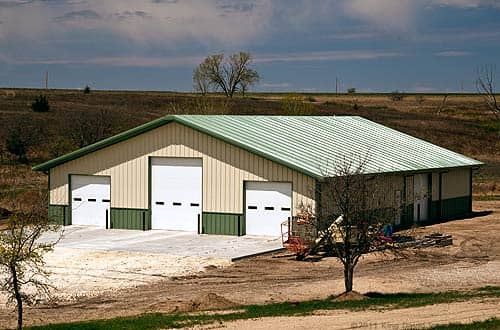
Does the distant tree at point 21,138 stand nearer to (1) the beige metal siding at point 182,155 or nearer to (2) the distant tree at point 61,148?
(2) the distant tree at point 61,148

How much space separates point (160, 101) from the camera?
108938mm

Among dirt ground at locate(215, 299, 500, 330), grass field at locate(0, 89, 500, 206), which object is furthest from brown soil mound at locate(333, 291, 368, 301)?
grass field at locate(0, 89, 500, 206)

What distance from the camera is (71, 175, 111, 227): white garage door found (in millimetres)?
39469

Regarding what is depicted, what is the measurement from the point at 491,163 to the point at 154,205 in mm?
45299

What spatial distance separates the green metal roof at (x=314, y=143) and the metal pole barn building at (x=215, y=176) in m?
0.08

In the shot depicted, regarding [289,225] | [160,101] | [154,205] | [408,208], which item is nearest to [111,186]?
[154,205]

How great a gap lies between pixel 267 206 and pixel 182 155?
13.9ft

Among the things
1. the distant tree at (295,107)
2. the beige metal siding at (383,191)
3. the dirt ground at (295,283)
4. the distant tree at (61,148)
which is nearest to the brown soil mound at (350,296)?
the dirt ground at (295,283)

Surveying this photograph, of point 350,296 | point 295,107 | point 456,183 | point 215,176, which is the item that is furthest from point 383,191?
point 295,107

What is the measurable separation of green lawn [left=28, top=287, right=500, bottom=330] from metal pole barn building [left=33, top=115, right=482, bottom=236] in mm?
10067

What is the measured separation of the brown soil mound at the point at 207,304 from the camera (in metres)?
22.5

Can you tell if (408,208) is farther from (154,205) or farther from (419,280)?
(419,280)

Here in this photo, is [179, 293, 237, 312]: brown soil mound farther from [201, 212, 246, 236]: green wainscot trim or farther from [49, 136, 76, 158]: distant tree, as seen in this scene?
[49, 136, 76, 158]: distant tree

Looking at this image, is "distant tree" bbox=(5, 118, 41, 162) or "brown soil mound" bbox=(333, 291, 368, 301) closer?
"brown soil mound" bbox=(333, 291, 368, 301)
